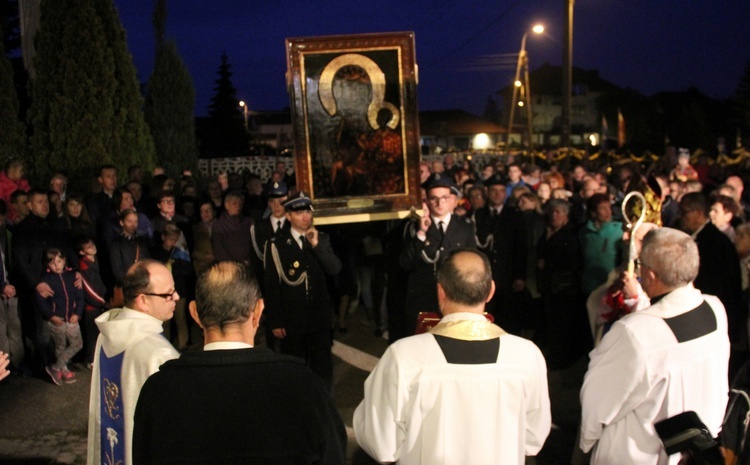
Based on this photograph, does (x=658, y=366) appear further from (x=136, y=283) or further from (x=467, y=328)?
(x=136, y=283)

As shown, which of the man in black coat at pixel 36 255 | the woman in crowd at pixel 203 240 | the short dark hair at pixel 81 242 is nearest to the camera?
the man in black coat at pixel 36 255

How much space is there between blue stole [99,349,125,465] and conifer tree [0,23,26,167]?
339 inches

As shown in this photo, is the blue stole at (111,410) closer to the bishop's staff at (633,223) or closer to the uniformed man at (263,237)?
the uniformed man at (263,237)

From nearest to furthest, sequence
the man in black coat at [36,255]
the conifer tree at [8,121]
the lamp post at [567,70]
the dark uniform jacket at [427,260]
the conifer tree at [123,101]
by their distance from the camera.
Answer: the dark uniform jacket at [427,260] < the man in black coat at [36,255] < the conifer tree at [8,121] < the conifer tree at [123,101] < the lamp post at [567,70]

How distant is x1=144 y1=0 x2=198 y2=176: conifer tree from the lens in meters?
19.3

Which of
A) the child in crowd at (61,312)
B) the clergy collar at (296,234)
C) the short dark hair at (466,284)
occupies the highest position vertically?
the short dark hair at (466,284)

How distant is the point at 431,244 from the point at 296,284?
3.93ft

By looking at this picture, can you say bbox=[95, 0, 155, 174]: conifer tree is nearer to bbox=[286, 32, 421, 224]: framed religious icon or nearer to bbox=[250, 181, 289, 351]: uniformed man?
bbox=[286, 32, 421, 224]: framed religious icon

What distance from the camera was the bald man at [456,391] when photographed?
273 cm

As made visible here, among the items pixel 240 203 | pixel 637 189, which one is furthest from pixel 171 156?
pixel 637 189

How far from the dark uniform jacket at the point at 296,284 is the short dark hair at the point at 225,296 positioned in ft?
9.98

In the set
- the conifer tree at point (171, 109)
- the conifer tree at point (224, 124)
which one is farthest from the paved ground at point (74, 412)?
the conifer tree at point (224, 124)

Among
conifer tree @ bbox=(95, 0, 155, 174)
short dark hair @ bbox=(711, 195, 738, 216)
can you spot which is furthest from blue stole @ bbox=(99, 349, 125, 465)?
conifer tree @ bbox=(95, 0, 155, 174)

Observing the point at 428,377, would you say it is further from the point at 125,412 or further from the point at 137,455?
the point at 125,412
